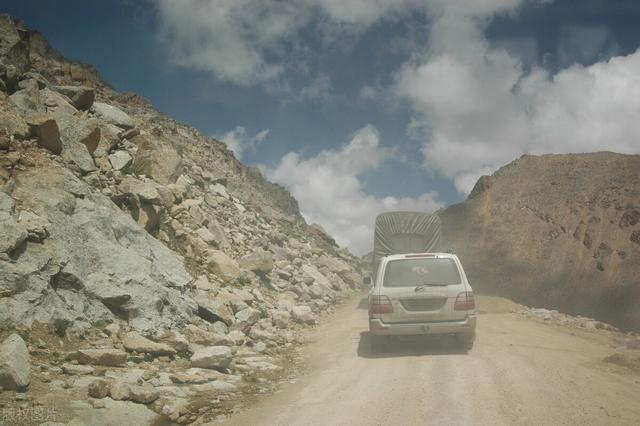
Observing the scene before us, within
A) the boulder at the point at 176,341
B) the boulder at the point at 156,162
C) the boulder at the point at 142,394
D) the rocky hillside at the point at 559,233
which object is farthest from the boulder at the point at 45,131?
the rocky hillside at the point at 559,233

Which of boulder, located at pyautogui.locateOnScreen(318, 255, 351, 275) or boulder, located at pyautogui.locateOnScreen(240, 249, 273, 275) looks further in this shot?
boulder, located at pyautogui.locateOnScreen(318, 255, 351, 275)

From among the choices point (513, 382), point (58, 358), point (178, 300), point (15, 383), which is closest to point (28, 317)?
point (58, 358)

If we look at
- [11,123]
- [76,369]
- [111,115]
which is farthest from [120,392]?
[111,115]

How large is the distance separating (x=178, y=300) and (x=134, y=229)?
1.95 metres

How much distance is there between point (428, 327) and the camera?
768cm

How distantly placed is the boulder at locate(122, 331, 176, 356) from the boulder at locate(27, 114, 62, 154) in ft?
16.5

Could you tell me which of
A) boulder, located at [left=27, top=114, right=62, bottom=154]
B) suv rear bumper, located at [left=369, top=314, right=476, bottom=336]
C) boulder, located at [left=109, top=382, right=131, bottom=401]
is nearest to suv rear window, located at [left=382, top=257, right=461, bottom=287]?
suv rear bumper, located at [left=369, top=314, right=476, bottom=336]

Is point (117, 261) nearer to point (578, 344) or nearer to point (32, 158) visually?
point (32, 158)

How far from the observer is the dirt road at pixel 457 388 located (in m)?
4.79

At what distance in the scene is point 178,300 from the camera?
8.73 meters

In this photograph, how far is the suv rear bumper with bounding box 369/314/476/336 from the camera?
7.67m

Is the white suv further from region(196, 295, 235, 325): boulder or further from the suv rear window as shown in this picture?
region(196, 295, 235, 325): boulder

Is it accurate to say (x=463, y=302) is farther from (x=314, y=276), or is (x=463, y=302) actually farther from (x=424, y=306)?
(x=314, y=276)

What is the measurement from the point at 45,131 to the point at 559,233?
23421 mm
